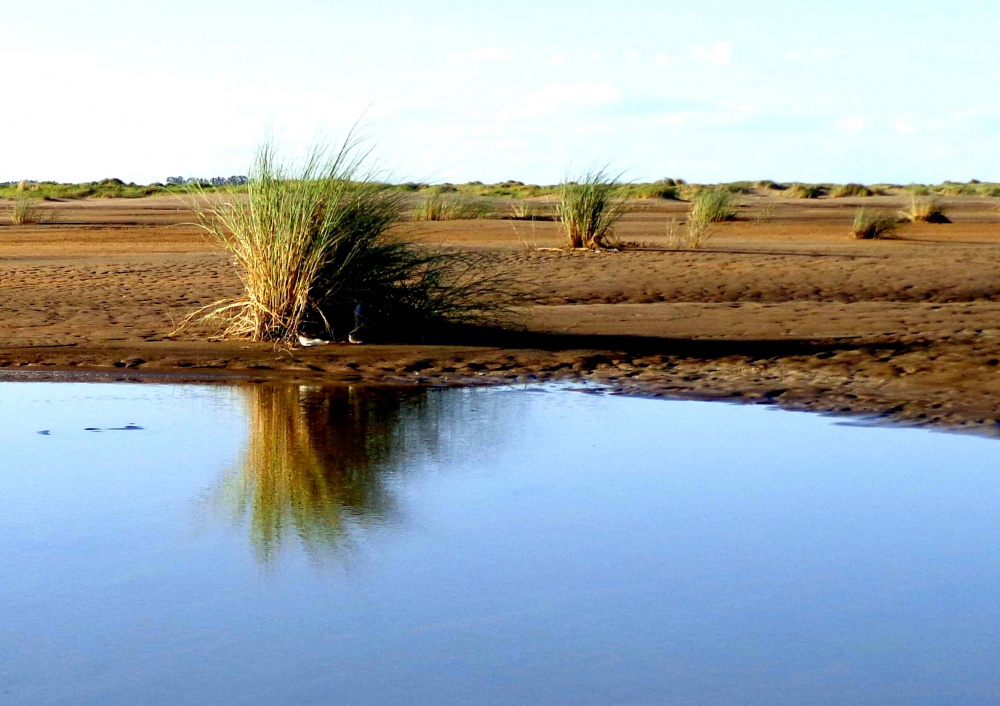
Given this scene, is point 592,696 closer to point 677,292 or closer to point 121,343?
point 121,343

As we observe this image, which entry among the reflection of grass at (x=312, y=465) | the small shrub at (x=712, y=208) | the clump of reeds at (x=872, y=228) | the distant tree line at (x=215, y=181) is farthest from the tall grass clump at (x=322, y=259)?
the clump of reeds at (x=872, y=228)

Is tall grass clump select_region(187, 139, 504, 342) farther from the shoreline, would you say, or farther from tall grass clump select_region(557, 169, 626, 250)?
tall grass clump select_region(557, 169, 626, 250)

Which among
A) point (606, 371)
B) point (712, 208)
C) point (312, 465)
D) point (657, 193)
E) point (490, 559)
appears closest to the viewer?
point (490, 559)

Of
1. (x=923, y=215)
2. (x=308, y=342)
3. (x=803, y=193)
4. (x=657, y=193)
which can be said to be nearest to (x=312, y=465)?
(x=308, y=342)

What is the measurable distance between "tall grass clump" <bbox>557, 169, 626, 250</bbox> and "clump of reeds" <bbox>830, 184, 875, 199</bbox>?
32924 millimetres

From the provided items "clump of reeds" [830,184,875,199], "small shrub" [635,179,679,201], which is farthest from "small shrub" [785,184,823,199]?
"small shrub" [635,179,679,201]

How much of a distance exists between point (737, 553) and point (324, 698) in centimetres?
199

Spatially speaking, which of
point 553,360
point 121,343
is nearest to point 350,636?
point 553,360

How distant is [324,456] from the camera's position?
6789 millimetres

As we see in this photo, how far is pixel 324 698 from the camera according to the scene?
3674 mm

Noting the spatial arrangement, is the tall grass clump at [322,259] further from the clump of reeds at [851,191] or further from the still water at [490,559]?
the clump of reeds at [851,191]

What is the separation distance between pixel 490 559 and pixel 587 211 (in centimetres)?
1498

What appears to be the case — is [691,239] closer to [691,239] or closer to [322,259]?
[691,239]

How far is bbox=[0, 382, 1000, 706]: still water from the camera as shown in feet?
12.7
